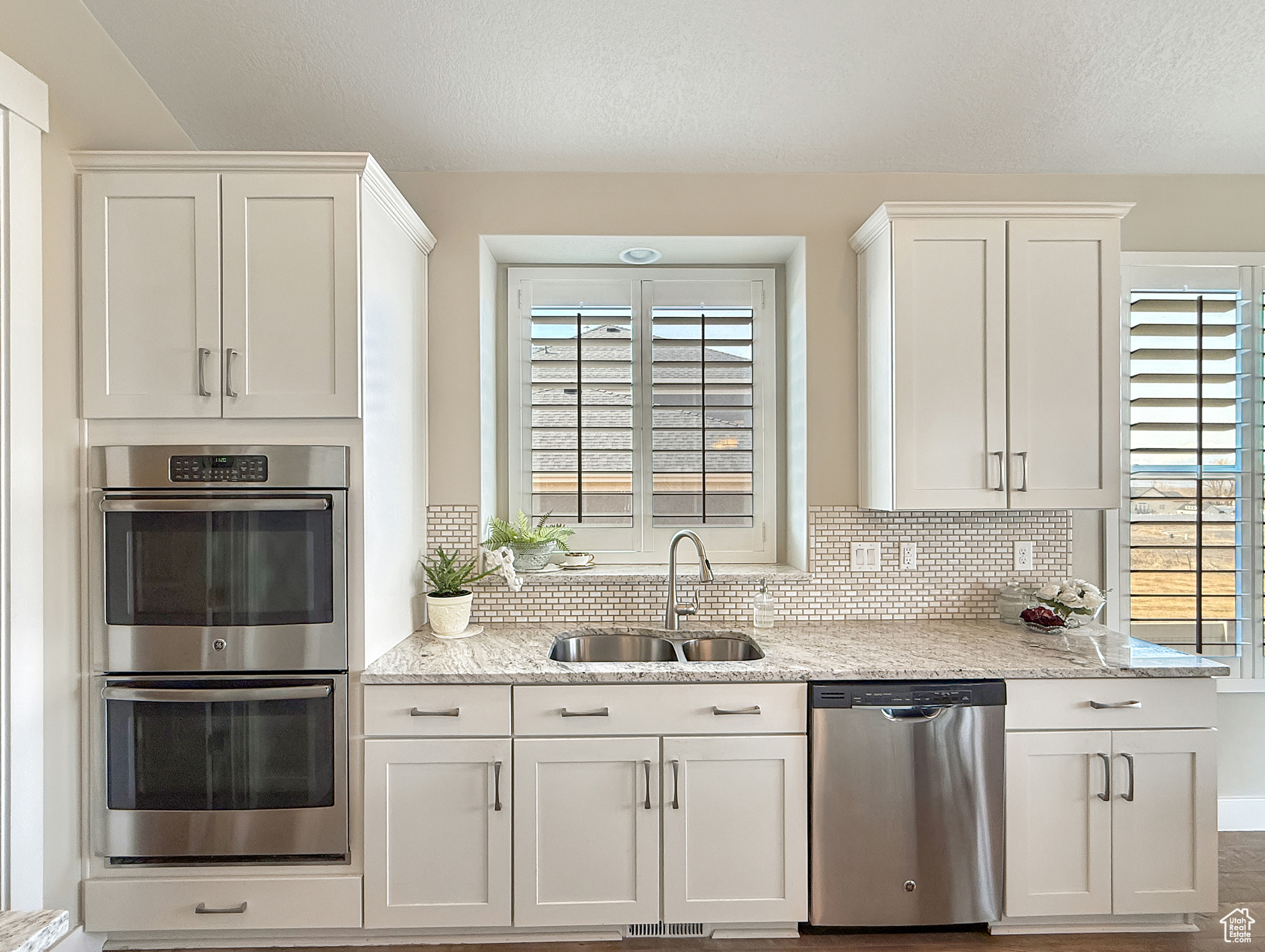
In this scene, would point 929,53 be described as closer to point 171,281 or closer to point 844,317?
point 844,317

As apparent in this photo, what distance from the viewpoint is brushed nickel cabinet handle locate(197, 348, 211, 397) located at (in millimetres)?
2033

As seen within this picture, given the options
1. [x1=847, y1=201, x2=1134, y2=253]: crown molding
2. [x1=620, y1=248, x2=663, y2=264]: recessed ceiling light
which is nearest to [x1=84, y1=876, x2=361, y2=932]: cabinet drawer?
[x1=620, y1=248, x2=663, y2=264]: recessed ceiling light

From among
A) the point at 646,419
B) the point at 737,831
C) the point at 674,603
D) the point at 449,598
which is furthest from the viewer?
the point at 646,419

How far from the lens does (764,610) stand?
105 inches

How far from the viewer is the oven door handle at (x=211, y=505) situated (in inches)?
80.1

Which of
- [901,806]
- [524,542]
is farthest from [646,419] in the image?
[901,806]

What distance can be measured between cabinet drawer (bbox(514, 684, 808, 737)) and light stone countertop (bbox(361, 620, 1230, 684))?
3 centimetres

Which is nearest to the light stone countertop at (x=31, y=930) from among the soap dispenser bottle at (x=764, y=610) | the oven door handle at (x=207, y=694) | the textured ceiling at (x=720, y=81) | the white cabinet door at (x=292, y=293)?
the oven door handle at (x=207, y=694)

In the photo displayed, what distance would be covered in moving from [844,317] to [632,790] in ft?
6.25

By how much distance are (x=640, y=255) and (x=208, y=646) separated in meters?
2.10

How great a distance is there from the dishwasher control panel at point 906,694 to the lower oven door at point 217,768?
1.45 meters

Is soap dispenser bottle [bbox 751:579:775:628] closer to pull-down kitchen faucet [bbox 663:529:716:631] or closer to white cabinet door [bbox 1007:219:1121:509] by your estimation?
pull-down kitchen faucet [bbox 663:529:716:631]

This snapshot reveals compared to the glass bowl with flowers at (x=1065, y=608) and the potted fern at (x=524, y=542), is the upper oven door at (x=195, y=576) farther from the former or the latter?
the glass bowl with flowers at (x=1065, y=608)

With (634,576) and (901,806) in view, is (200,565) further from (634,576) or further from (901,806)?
(901,806)
